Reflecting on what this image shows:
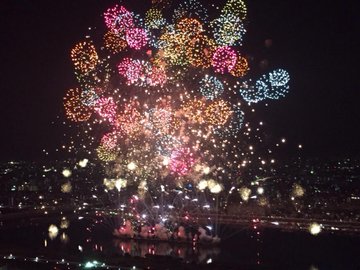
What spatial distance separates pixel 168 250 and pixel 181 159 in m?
5.62

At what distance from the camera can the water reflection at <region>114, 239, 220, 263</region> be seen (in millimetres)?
15879

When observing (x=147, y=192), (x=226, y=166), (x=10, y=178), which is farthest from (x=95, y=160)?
(x=226, y=166)

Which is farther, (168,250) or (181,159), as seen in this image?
(181,159)

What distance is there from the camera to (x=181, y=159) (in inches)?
854

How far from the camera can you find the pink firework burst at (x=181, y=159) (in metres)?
21.3

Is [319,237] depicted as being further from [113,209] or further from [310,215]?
[113,209]

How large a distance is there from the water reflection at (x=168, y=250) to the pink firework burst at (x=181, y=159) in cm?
453

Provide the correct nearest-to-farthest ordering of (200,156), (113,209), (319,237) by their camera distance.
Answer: (319,237), (200,156), (113,209)

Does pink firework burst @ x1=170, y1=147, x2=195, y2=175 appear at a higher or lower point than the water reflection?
higher

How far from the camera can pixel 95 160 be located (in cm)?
3941

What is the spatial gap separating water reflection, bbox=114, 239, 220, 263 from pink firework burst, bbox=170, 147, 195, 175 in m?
4.53

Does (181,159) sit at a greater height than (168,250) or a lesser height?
greater

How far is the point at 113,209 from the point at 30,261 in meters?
11.8

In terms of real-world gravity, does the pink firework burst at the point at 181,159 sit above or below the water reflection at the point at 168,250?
above
